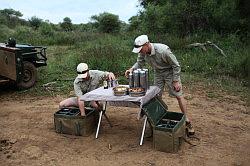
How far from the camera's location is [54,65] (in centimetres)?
1211

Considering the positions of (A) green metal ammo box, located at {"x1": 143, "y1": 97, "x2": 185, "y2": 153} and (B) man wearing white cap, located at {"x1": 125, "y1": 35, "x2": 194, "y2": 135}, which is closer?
(A) green metal ammo box, located at {"x1": 143, "y1": 97, "x2": 185, "y2": 153}

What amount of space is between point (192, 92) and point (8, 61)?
428 centimetres

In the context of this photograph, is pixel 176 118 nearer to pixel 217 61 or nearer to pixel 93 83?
pixel 93 83

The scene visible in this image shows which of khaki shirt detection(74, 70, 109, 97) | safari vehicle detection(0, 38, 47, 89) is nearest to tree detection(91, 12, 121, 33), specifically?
safari vehicle detection(0, 38, 47, 89)

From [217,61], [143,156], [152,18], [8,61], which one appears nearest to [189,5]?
[152,18]

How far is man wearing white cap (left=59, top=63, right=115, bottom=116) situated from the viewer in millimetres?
6035

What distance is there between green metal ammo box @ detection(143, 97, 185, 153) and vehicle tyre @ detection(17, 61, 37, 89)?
445 cm

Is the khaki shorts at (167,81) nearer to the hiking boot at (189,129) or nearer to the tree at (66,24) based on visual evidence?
the hiking boot at (189,129)

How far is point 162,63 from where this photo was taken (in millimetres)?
5938

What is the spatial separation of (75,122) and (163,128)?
150cm

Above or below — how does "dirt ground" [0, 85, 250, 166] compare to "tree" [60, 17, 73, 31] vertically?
below

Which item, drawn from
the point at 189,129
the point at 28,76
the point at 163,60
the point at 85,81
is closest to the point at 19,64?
the point at 28,76

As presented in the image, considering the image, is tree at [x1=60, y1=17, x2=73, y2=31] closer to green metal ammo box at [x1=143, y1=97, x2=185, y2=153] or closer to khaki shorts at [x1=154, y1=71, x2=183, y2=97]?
khaki shorts at [x1=154, y1=71, x2=183, y2=97]

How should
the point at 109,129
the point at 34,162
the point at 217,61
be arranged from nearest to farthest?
the point at 34,162 → the point at 109,129 → the point at 217,61
